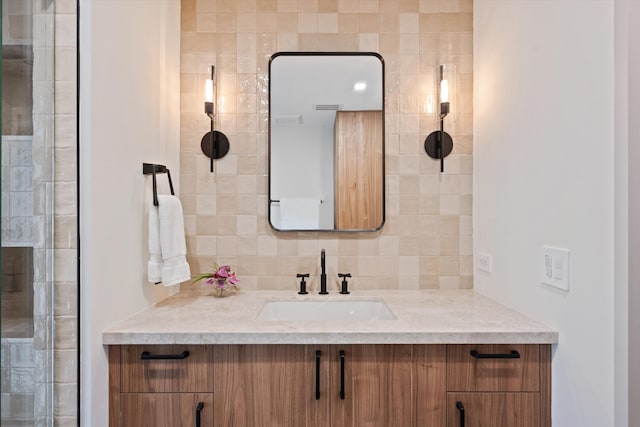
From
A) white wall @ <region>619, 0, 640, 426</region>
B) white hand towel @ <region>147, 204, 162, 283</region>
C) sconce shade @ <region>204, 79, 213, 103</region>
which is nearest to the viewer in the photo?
white wall @ <region>619, 0, 640, 426</region>

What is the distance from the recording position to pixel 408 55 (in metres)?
2.02

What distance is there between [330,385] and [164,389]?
55cm

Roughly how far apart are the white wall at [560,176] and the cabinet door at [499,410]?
7 centimetres

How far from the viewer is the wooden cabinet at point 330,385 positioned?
1.33m

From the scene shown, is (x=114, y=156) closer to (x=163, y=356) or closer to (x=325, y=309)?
(x=163, y=356)

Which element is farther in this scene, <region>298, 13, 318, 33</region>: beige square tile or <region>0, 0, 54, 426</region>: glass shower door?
<region>298, 13, 318, 33</region>: beige square tile

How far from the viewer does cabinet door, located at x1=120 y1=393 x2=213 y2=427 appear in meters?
1.33

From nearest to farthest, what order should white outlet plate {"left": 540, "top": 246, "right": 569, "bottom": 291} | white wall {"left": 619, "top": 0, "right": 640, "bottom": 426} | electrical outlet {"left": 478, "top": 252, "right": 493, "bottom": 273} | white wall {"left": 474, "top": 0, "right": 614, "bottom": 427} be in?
1. white wall {"left": 619, "top": 0, "right": 640, "bottom": 426}
2. white wall {"left": 474, "top": 0, "right": 614, "bottom": 427}
3. white outlet plate {"left": 540, "top": 246, "right": 569, "bottom": 291}
4. electrical outlet {"left": 478, "top": 252, "right": 493, "bottom": 273}

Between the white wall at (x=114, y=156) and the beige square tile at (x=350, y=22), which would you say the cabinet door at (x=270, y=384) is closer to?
the white wall at (x=114, y=156)

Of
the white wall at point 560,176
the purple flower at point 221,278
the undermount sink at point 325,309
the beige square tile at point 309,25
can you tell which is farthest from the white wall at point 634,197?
the purple flower at point 221,278

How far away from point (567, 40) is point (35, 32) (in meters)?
1.56

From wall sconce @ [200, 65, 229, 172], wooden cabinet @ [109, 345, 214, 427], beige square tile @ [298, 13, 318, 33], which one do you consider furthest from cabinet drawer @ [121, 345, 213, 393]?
beige square tile @ [298, 13, 318, 33]

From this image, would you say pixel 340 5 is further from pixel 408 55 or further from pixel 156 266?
pixel 156 266

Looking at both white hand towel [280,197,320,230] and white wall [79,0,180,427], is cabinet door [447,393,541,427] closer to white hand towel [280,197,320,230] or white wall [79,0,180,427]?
white hand towel [280,197,320,230]
